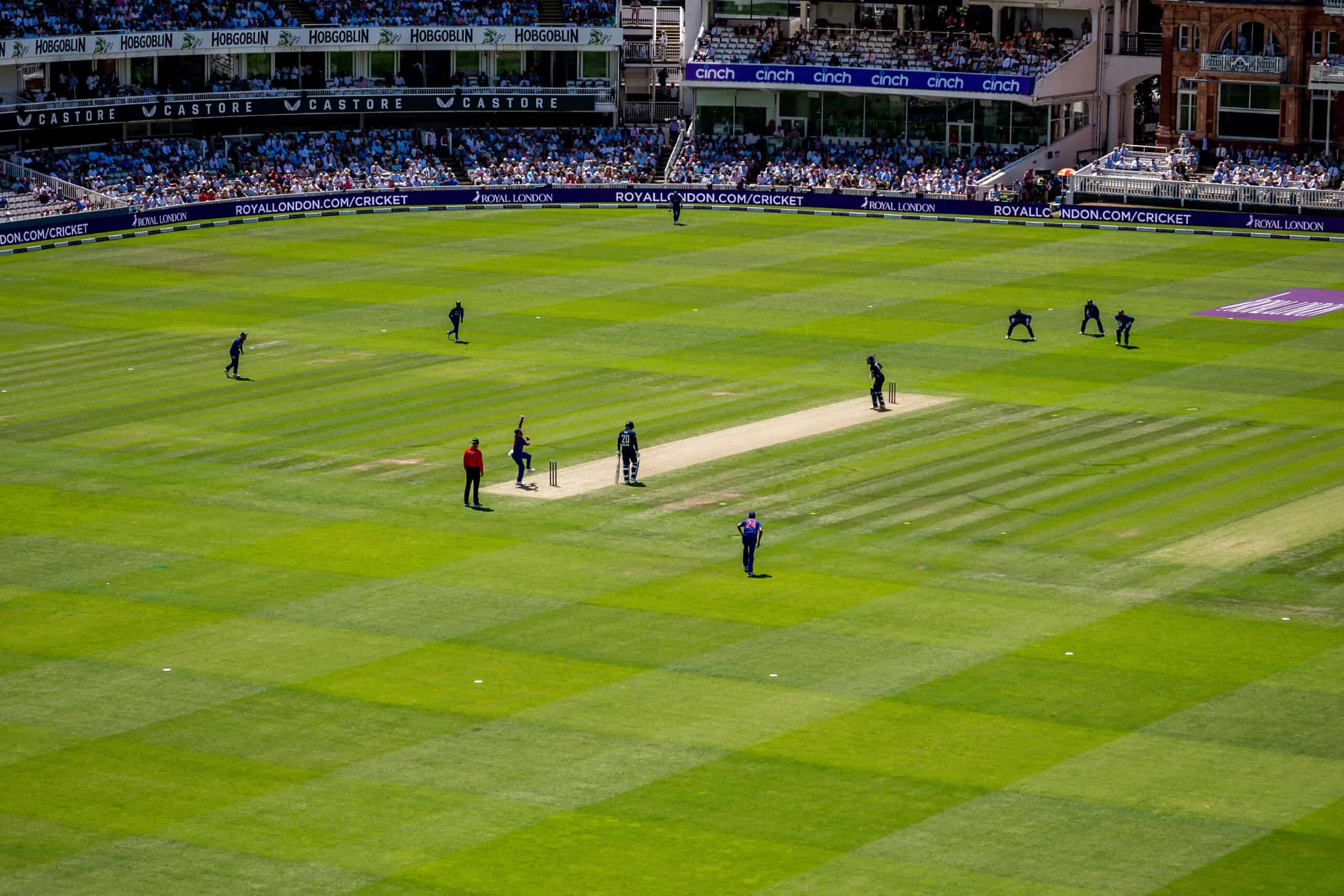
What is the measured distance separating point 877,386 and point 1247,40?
51.6 m

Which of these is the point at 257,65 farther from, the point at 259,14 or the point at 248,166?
the point at 248,166

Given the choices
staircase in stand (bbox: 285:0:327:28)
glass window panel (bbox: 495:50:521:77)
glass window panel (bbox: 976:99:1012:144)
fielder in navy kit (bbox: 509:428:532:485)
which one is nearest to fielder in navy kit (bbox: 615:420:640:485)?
fielder in navy kit (bbox: 509:428:532:485)

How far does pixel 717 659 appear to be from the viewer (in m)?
33.1

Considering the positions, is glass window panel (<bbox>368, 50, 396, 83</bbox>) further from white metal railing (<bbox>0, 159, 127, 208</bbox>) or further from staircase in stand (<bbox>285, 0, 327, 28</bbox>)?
white metal railing (<bbox>0, 159, 127, 208</bbox>)

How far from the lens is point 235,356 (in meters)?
56.6

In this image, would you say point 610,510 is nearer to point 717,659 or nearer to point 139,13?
point 717,659

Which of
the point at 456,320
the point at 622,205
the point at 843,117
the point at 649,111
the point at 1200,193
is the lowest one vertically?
the point at 456,320

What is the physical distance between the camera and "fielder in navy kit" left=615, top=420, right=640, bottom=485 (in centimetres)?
4403

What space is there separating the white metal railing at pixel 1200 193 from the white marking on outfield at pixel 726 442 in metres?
38.2

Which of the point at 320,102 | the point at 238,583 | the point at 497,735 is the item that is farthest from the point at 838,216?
the point at 497,735

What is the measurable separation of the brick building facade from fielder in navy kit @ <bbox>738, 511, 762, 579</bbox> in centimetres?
6195

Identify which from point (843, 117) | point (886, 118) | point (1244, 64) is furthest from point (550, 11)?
point (1244, 64)

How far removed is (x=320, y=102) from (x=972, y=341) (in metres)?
51.0

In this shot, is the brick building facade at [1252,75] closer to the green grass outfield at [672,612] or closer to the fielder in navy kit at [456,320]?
the green grass outfield at [672,612]
